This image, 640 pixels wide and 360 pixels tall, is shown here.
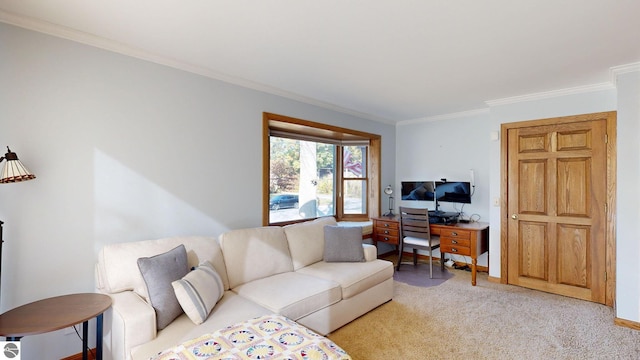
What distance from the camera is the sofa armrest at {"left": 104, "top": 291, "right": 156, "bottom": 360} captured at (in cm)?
174

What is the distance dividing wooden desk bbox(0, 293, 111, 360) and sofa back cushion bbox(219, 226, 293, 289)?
0.93 metres

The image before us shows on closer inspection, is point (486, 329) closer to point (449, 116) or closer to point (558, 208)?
point (558, 208)

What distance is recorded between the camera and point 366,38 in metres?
2.26

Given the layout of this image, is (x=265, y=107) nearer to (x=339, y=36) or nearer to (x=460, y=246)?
(x=339, y=36)

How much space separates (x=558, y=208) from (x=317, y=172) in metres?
3.06

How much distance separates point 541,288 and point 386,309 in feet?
6.62

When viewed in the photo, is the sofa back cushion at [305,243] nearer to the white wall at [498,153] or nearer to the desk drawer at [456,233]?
the desk drawer at [456,233]

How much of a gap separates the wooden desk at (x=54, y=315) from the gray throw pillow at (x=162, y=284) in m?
0.26

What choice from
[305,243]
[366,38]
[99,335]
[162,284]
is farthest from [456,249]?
[99,335]

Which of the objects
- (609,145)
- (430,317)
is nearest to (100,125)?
(430,317)

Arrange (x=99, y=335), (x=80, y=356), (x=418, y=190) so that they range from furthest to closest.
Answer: (x=418, y=190) → (x=80, y=356) → (x=99, y=335)

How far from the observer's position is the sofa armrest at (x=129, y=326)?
174cm

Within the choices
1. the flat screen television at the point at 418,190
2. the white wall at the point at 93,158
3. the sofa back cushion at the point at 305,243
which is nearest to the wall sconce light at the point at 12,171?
the white wall at the point at 93,158

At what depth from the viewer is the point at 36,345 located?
2.09m
